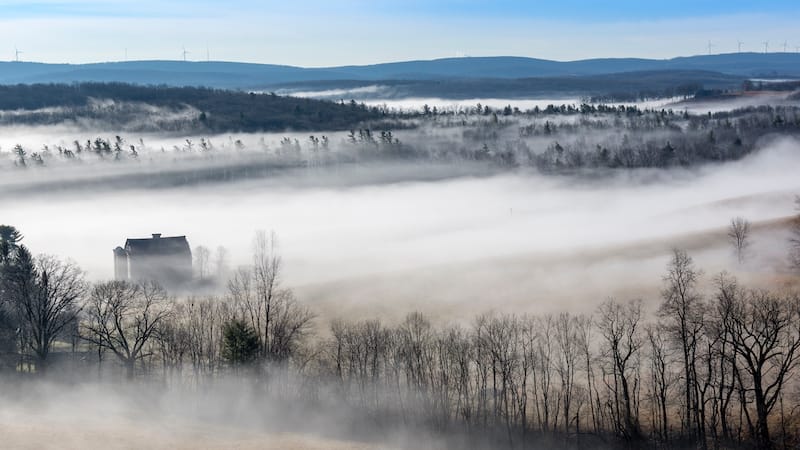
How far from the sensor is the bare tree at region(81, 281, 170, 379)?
181 ft

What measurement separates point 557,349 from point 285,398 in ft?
54.2

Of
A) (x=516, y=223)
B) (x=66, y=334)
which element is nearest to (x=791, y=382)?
(x=66, y=334)

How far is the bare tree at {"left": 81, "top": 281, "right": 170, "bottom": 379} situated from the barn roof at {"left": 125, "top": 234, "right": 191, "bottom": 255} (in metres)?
14.1

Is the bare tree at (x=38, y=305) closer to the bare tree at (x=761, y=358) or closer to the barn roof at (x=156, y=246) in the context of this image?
the barn roof at (x=156, y=246)

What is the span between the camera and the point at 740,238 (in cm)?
8225

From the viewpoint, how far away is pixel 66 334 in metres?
63.7

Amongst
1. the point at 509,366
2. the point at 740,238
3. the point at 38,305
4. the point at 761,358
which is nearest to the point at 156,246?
the point at 38,305

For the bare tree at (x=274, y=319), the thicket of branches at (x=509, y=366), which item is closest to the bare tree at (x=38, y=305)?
the thicket of branches at (x=509, y=366)

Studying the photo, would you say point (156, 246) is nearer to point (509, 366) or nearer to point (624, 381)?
point (509, 366)

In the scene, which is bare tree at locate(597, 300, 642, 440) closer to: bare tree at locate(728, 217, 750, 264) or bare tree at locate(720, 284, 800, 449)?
bare tree at locate(720, 284, 800, 449)

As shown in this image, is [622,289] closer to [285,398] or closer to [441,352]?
[441,352]

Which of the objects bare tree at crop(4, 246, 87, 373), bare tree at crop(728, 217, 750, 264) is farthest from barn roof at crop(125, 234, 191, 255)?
bare tree at crop(728, 217, 750, 264)

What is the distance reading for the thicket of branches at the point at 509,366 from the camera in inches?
1925

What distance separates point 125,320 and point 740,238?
51.3 m
